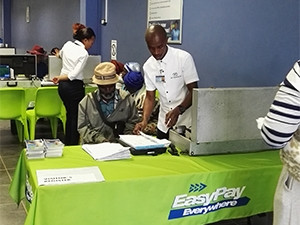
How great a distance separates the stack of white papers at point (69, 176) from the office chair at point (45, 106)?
3.13m

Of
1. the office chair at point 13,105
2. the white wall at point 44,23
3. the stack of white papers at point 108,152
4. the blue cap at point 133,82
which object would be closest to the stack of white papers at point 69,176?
the stack of white papers at point 108,152

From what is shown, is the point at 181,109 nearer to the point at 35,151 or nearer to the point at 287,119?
the point at 35,151

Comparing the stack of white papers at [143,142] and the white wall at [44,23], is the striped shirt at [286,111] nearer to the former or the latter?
the stack of white papers at [143,142]

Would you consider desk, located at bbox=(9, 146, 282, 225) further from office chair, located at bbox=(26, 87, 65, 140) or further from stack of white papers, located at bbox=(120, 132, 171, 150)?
office chair, located at bbox=(26, 87, 65, 140)

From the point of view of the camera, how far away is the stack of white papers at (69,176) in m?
1.94

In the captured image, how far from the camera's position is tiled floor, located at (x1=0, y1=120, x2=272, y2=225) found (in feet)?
10.7

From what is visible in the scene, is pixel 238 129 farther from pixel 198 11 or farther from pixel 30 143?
pixel 198 11

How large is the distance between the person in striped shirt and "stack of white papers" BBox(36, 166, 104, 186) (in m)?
0.78

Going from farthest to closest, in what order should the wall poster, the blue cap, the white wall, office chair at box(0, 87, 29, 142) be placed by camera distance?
1. the white wall
2. office chair at box(0, 87, 29, 142)
3. the blue cap
4. the wall poster

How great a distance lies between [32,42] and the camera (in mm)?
10430

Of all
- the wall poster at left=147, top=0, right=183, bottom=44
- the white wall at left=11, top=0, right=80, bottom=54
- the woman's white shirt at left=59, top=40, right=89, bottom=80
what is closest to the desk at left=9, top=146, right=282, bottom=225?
the wall poster at left=147, top=0, right=183, bottom=44

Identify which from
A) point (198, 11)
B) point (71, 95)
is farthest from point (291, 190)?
point (71, 95)

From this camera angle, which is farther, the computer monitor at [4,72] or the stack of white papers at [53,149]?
the computer monitor at [4,72]

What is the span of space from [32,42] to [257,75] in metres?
8.21
